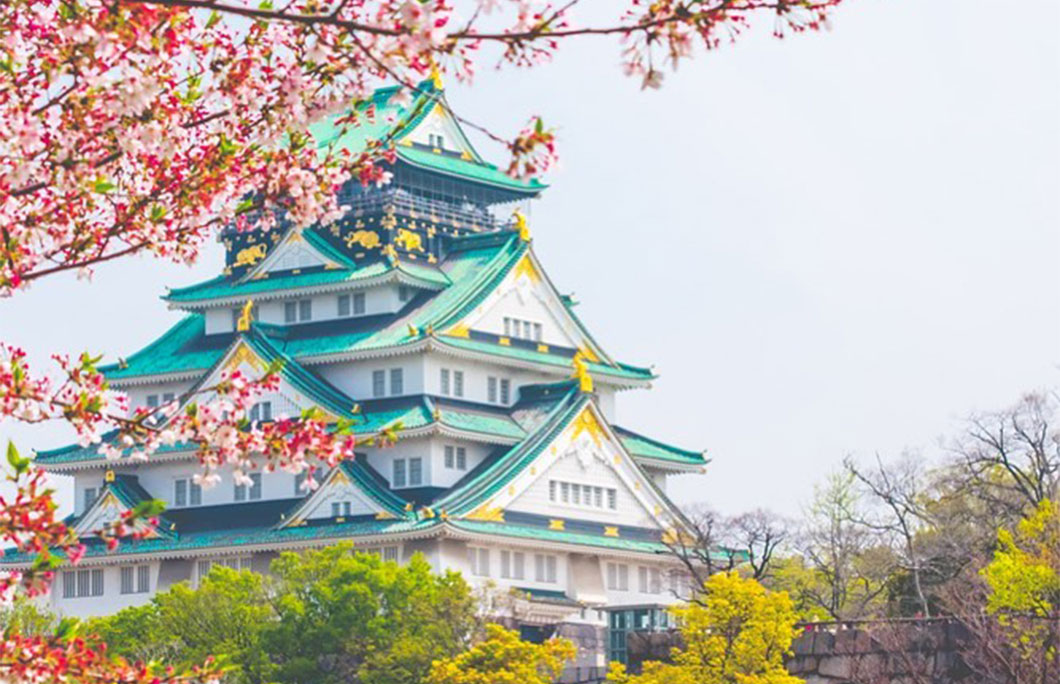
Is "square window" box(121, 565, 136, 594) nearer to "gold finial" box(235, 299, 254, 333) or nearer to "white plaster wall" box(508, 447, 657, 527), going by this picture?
"gold finial" box(235, 299, 254, 333)

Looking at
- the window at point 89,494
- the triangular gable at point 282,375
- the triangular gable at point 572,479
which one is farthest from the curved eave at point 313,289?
the window at point 89,494

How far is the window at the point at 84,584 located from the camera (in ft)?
236

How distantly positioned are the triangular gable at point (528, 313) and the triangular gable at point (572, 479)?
4.05 meters

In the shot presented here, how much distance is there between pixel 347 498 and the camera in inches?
2655

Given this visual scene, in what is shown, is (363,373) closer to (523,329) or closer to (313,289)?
(313,289)

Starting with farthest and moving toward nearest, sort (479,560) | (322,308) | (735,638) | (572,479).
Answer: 1. (322,308)
2. (572,479)
3. (479,560)
4. (735,638)

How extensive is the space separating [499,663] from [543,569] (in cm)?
1997

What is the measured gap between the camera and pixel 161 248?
14633 millimetres

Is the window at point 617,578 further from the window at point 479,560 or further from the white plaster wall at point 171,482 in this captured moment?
the white plaster wall at point 171,482

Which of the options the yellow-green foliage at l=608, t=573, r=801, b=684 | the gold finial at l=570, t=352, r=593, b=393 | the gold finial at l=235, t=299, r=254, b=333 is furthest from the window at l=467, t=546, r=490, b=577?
the yellow-green foliage at l=608, t=573, r=801, b=684

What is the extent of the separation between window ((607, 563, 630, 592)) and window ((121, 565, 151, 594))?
1426 centimetres

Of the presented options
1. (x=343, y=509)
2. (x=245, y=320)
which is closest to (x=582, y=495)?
(x=343, y=509)

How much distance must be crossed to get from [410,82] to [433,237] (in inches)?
2559

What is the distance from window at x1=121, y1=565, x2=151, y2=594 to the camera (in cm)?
7119
